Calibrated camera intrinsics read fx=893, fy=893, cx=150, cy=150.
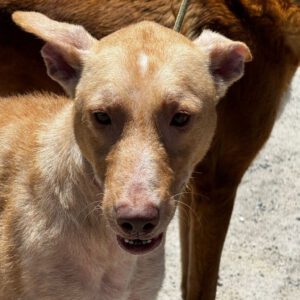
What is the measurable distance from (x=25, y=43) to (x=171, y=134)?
1.62 m

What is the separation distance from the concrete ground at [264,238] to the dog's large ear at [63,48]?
8.06ft

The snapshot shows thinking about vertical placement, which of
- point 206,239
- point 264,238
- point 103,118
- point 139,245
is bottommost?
point 264,238

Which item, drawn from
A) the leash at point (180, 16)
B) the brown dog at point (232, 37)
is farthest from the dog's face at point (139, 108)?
the brown dog at point (232, 37)

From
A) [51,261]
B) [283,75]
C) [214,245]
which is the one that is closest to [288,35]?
[283,75]

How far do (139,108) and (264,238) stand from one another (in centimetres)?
309

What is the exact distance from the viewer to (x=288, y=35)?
208 inches

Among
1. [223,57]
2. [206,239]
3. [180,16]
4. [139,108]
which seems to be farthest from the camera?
[206,239]

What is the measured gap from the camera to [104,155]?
4.07 m

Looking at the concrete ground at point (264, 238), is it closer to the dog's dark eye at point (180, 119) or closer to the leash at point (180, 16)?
the leash at point (180, 16)

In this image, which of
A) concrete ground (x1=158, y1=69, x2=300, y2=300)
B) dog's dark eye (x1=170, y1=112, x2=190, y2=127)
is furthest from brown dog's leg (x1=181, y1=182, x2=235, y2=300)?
dog's dark eye (x1=170, y1=112, x2=190, y2=127)

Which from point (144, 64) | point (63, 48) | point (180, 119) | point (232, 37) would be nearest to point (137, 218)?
point (180, 119)

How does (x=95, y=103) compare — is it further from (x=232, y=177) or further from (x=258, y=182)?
(x=258, y=182)

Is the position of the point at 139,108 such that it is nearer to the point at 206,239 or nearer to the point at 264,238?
the point at 206,239

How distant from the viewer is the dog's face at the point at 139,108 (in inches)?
152
